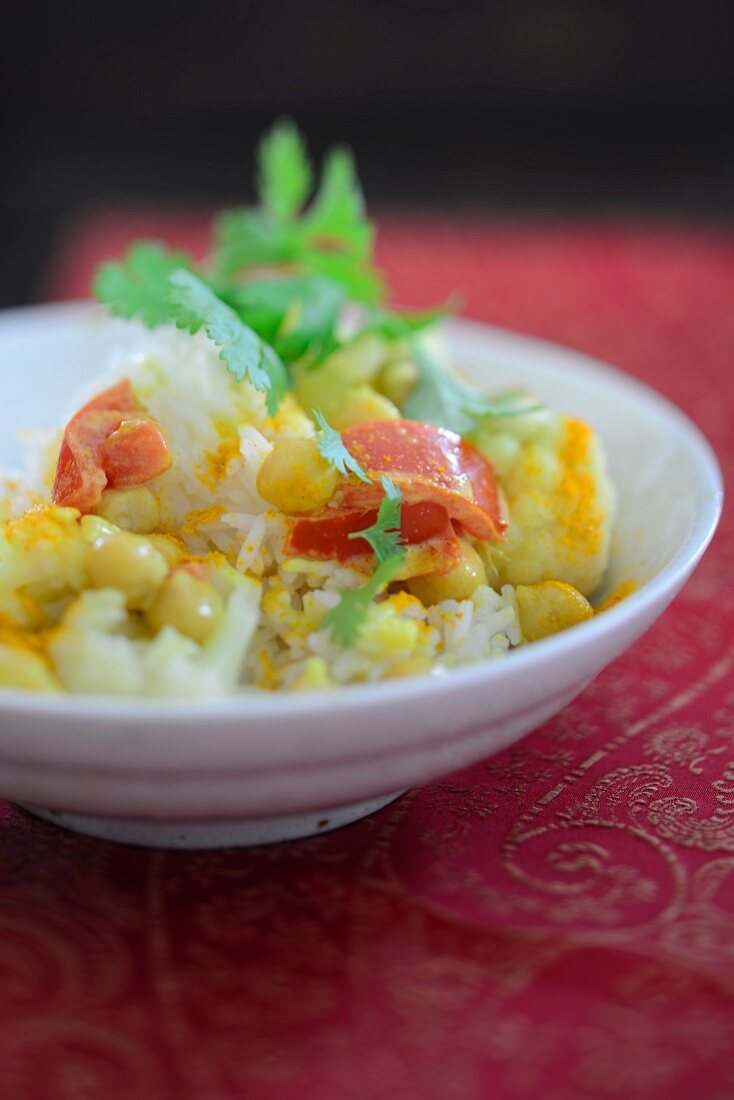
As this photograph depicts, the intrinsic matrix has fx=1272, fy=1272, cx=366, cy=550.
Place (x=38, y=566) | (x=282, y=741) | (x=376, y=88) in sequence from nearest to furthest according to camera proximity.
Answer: (x=282, y=741) < (x=38, y=566) < (x=376, y=88)

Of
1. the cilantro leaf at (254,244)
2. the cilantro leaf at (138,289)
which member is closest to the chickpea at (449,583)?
the cilantro leaf at (138,289)

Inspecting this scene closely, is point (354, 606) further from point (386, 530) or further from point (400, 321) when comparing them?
point (400, 321)

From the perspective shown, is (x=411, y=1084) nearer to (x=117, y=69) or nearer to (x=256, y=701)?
(x=256, y=701)

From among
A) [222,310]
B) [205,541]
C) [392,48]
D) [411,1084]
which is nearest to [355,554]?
[205,541]

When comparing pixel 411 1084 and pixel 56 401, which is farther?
pixel 56 401

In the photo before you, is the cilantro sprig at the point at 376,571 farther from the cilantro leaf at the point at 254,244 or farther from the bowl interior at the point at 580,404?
the cilantro leaf at the point at 254,244

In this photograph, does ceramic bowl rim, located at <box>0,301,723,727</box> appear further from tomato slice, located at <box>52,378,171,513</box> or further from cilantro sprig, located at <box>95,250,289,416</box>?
cilantro sprig, located at <box>95,250,289,416</box>

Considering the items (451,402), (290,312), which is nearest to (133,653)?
(451,402)
